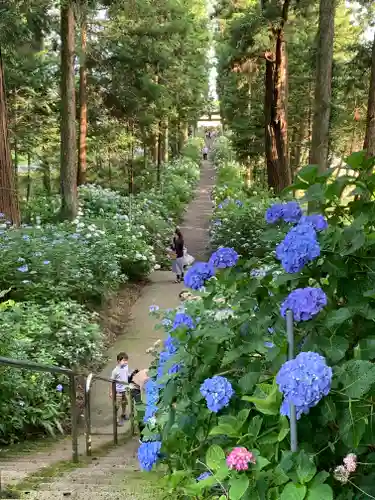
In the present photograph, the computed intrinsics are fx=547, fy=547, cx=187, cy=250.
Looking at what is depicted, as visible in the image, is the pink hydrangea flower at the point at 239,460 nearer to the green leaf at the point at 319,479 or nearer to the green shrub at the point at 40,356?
the green leaf at the point at 319,479

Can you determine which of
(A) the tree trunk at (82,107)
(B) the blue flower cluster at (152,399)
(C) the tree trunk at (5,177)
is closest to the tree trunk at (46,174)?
(A) the tree trunk at (82,107)

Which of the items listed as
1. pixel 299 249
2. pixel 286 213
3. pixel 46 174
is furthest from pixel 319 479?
pixel 46 174

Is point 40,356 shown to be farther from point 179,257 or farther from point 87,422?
point 179,257

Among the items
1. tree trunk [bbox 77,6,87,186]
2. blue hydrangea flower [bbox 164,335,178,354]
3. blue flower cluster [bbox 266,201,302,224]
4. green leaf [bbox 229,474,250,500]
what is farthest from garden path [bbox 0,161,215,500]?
tree trunk [bbox 77,6,87,186]

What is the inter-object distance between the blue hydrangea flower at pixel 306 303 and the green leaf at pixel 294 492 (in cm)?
50

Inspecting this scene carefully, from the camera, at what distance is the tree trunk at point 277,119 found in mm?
16609

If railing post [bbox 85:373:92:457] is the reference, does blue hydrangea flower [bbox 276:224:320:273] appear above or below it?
above

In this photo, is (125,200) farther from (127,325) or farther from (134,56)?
(127,325)

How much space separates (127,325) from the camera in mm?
10688

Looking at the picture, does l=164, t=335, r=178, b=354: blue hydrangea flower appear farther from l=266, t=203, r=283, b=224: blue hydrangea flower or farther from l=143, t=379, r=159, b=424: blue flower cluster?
l=266, t=203, r=283, b=224: blue hydrangea flower

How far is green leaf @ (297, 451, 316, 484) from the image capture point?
1606 mm

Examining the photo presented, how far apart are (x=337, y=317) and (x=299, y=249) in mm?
253

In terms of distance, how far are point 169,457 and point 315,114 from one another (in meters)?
7.90

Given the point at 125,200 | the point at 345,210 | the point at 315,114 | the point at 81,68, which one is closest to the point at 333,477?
the point at 345,210
